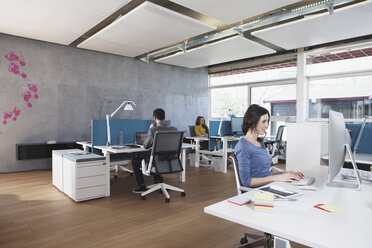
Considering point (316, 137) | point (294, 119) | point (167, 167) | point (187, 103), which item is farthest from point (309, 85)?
point (167, 167)

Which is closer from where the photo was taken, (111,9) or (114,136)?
(111,9)

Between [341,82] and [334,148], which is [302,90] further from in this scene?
[334,148]

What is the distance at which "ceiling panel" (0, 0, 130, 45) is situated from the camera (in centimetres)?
376

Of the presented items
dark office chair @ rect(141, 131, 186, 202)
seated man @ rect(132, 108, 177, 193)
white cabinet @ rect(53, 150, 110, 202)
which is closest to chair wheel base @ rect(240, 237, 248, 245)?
dark office chair @ rect(141, 131, 186, 202)

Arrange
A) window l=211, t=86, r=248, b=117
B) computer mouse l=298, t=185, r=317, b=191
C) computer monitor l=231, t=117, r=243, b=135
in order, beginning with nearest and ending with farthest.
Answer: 1. computer mouse l=298, t=185, r=317, b=191
2. computer monitor l=231, t=117, r=243, b=135
3. window l=211, t=86, r=248, b=117

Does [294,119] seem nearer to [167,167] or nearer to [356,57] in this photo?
[356,57]

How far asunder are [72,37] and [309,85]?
5928 millimetres

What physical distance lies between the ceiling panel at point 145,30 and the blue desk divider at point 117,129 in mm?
1704

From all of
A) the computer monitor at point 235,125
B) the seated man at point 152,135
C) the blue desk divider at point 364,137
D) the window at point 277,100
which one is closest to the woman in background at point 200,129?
the computer monitor at point 235,125

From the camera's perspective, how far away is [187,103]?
8.66 metres

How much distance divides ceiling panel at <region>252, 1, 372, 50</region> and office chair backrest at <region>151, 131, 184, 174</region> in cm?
279

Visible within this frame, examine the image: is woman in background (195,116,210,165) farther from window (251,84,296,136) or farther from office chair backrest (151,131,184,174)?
office chair backrest (151,131,184,174)

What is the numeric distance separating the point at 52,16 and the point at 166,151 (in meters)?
2.97

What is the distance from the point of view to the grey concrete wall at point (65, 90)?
5.54 metres
